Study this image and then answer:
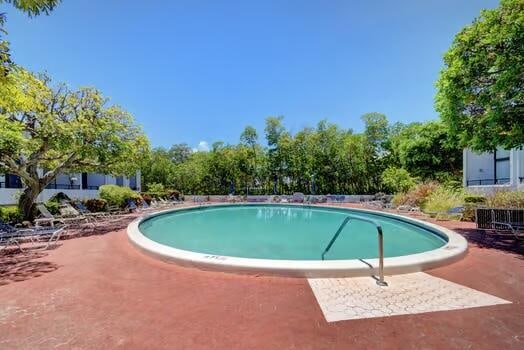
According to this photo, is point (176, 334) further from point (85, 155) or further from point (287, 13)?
point (287, 13)

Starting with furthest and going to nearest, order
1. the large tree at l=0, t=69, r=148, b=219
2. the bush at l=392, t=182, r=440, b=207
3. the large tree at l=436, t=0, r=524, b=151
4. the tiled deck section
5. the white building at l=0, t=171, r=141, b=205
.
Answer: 1. the white building at l=0, t=171, r=141, b=205
2. the bush at l=392, t=182, r=440, b=207
3. the large tree at l=0, t=69, r=148, b=219
4. the large tree at l=436, t=0, r=524, b=151
5. the tiled deck section

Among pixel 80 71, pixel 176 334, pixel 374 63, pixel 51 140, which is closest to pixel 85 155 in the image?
pixel 51 140

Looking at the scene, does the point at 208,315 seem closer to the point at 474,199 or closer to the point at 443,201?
the point at 474,199

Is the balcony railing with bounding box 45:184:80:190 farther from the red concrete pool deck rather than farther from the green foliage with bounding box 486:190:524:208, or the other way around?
the green foliage with bounding box 486:190:524:208

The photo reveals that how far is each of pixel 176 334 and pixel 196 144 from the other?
52390 millimetres

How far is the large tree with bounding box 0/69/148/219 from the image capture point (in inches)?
366

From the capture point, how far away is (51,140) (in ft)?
30.7

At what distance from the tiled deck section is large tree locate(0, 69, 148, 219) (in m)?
9.65

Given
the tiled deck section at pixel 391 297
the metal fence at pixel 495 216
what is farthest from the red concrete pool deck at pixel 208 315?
the metal fence at pixel 495 216

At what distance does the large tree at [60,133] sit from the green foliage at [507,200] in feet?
48.6

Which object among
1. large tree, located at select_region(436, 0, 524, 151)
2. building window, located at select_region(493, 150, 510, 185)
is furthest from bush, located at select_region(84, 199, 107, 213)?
building window, located at select_region(493, 150, 510, 185)

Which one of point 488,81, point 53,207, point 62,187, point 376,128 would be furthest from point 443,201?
point 62,187

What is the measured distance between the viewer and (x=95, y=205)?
14328 mm

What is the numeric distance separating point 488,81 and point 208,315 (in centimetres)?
939
